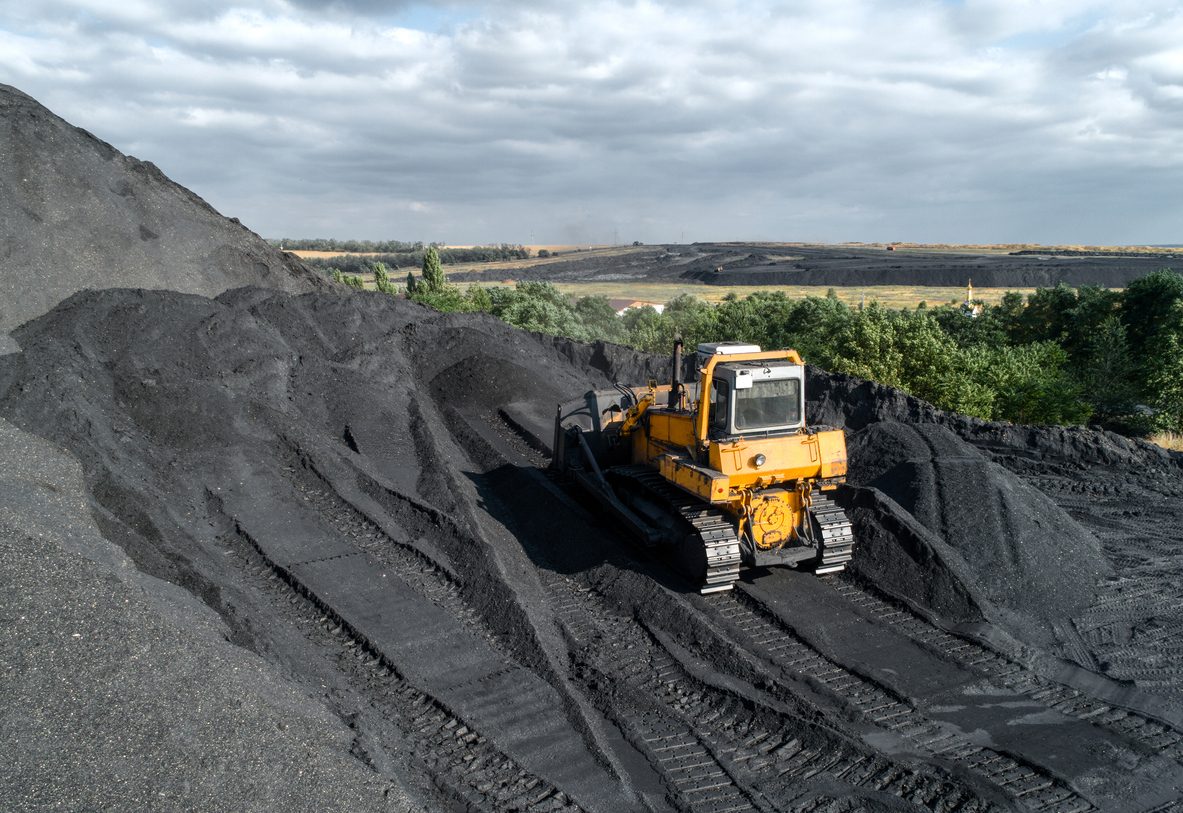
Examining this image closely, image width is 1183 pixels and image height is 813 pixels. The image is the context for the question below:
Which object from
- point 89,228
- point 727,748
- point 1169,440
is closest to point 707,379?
point 727,748

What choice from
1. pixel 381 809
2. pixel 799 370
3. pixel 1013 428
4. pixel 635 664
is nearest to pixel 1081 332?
pixel 1013 428

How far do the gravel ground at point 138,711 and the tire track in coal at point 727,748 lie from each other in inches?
99.5

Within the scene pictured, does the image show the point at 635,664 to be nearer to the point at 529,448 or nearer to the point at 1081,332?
the point at 529,448

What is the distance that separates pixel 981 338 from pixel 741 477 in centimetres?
2208

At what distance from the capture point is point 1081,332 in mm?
27703

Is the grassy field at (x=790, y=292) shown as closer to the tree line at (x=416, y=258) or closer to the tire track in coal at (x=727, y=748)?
the tree line at (x=416, y=258)

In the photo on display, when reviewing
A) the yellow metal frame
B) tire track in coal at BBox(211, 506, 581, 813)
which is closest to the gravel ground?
tire track in coal at BBox(211, 506, 581, 813)

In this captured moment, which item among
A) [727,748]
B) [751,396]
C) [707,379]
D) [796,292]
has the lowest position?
[727,748]

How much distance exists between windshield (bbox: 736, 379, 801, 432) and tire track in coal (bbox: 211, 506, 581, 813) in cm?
459

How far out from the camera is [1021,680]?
914 centimetres

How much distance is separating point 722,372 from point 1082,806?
5414 mm

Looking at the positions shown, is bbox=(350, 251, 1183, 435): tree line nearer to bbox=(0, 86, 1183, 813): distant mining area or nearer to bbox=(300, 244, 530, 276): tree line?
bbox=(0, 86, 1183, 813): distant mining area

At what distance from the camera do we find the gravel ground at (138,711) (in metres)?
6.10

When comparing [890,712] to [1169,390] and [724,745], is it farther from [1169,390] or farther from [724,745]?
[1169,390]
